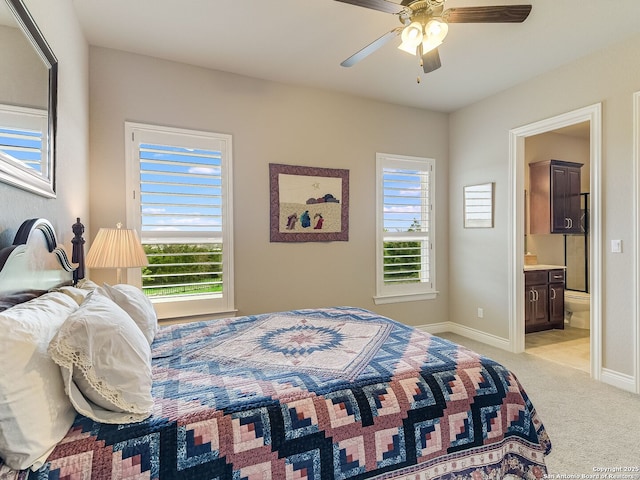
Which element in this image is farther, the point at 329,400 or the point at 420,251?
the point at 420,251

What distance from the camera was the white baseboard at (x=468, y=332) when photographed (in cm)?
388

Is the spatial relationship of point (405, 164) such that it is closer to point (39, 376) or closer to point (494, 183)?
point (494, 183)

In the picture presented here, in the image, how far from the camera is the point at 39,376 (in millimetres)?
951

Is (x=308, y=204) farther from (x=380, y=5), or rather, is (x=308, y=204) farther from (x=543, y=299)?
(x=543, y=299)

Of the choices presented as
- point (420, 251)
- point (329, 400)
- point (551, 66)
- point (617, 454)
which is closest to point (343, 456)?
point (329, 400)

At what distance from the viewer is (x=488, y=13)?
1945 millimetres

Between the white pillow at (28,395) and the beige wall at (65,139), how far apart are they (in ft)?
1.65

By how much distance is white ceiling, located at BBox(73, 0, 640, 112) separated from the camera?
241 cm

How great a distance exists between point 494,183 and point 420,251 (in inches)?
46.6

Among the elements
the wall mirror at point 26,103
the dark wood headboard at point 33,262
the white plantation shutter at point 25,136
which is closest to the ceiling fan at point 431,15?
the wall mirror at point 26,103

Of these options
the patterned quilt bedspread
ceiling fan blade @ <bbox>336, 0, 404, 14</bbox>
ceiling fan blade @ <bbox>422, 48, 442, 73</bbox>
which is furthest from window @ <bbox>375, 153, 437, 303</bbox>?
the patterned quilt bedspread

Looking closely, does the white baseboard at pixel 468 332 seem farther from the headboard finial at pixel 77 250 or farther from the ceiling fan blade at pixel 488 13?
the headboard finial at pixel 77 250

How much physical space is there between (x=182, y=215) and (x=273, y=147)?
116 centimetres

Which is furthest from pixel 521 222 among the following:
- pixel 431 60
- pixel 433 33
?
pixel 433 33
